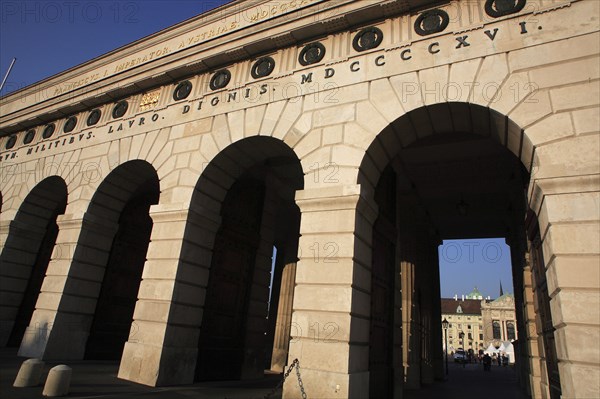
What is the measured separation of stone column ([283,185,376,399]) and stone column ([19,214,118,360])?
7723 millimetres

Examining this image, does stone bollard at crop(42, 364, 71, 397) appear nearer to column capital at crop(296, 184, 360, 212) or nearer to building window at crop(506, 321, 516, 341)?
column capital at crop(296, 184, 360, 212)

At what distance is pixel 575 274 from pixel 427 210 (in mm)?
11659

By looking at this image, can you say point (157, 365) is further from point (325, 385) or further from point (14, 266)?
point (14, 266)

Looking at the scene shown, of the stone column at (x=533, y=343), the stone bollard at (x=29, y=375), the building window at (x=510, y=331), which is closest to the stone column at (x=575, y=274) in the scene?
the stone column at (x=533, y=343)

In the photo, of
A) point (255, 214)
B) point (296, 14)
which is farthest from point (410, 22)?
point (255, 214)

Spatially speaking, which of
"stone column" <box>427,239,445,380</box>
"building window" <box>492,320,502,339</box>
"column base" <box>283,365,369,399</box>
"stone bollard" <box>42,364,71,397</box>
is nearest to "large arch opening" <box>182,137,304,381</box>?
"stone bollard" <box>42,364,71,397</box>

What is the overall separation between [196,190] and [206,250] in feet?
5.40

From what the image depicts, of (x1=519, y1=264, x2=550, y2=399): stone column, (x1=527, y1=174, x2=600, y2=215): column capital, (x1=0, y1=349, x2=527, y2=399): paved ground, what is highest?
(x1=527, y1=174, x2=600, y2=215): column capital

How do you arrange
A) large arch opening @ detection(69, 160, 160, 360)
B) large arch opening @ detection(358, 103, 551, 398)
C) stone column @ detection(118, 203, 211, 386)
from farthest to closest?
1. large arch opening @ detection(69, 160, 160, 360)
2. stone column @ detection(118, 203, 211, 386)
3. large arch opening @ detection(358, 103, 551, 398)

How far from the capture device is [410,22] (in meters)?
8.84

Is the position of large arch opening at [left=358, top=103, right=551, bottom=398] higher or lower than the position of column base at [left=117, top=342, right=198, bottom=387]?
higher

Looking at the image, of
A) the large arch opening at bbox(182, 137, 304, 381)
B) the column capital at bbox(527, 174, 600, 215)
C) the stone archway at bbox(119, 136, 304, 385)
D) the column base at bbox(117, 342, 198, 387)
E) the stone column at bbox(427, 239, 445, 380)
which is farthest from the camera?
the stone column at bbox(427, 239, 445, 380)

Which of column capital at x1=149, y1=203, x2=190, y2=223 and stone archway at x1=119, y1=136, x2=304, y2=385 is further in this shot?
column capital at x1=149, y1=203, x2=190, y2=223

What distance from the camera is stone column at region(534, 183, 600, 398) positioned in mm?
5508
